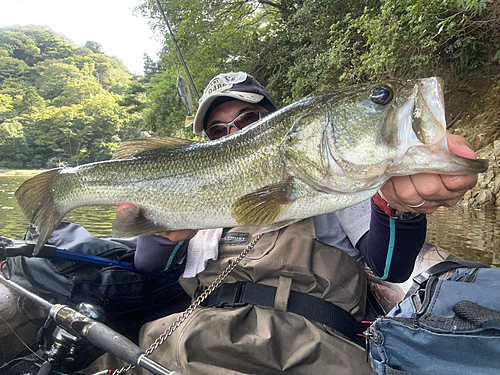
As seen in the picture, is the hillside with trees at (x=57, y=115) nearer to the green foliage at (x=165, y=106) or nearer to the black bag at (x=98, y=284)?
the green foliage at (x=165, y=106)

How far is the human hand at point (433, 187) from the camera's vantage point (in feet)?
3.50

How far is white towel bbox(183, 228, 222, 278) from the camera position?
1.86 m

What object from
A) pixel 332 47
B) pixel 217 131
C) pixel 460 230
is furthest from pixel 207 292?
pixel 332 47

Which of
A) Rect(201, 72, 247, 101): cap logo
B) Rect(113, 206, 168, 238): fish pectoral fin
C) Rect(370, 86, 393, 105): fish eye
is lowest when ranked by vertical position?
Rect(113, 206, 168, 238): fish pectoral fin

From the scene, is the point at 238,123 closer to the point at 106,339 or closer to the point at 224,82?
the point at 224,82

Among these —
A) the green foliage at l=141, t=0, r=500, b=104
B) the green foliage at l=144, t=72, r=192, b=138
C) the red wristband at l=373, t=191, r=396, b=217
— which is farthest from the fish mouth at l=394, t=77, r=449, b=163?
the green foliage at l=144, t=72, r=192, b=138

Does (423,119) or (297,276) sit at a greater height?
(423,119)

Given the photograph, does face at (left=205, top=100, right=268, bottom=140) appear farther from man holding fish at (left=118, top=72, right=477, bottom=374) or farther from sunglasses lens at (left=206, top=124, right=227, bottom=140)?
man holding fish at (left=118, top=72, right=477, bottom=374)

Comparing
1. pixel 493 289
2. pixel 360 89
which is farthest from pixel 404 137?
pixel 493 289

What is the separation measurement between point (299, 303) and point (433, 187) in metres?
0.89

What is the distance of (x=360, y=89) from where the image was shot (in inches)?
48.7

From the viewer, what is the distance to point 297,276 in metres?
1.59

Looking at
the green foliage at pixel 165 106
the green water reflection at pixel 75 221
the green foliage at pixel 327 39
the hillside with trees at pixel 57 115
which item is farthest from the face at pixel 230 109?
the hillside with trees at pixel 57 115

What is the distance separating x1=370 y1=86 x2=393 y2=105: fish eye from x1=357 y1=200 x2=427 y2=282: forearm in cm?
59
